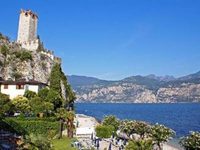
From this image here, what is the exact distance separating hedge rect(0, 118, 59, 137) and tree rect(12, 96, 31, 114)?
884 cm

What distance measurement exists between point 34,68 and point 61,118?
31.1 metres

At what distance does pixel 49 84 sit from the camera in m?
84.4

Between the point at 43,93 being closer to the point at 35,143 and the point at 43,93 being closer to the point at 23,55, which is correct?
the point at 23,55

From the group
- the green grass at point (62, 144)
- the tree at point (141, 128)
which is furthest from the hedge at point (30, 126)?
the tree at point (141, 128)

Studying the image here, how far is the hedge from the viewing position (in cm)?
5225

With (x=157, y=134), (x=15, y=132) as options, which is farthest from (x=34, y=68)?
(x=157, y=134)

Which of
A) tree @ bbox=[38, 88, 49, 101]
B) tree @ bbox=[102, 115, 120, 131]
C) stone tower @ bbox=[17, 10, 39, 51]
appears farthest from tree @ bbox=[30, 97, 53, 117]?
stone tower @ bbox=[17, 10, 39, 51]

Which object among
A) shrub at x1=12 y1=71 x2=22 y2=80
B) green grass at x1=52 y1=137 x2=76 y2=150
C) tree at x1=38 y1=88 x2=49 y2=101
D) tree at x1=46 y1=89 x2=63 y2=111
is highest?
shrub at x1=12 y1=71 x2=22 y2=80

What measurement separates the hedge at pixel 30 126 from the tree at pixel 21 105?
29.0 ft

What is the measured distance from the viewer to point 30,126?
182 feet

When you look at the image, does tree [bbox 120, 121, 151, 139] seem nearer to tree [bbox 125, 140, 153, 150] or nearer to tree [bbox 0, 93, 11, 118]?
tree [bbox 0, 93, 11, 118]

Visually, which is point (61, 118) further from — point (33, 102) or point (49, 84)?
point (49, 84)

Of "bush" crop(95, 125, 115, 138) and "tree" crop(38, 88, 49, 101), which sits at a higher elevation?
"tree" crop(38, 88, 49, 101)

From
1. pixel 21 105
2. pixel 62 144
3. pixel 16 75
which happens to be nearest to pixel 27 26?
pixel 16 75
